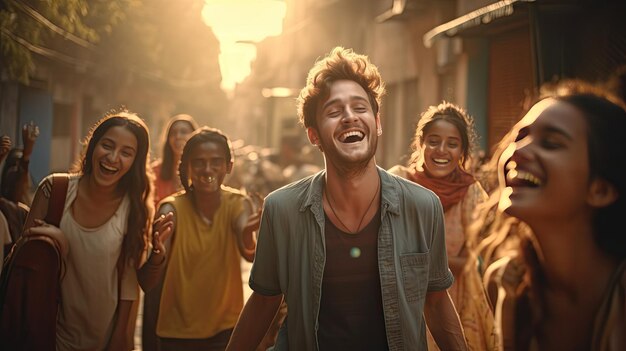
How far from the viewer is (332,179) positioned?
3586mm

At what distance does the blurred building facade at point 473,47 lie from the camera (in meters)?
9.56

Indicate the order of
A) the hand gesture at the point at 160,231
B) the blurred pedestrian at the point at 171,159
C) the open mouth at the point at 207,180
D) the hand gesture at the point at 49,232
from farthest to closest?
the blurred pedestrian at the point at 171,159 → the open mouth at the point at 207,180 → the hand gesture at the point at 160,231 → the hand gesture at the point at 49,232

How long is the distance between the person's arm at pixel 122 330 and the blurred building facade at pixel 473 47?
2.61 m

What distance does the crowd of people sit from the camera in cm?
231

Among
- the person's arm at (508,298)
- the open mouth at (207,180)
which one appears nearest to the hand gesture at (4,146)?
the open mouth at (207,180)

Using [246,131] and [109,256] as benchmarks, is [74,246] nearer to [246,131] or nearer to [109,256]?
[109,256]

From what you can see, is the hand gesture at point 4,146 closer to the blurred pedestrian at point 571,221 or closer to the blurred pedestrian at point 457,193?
the blurred pedestrian at point 457,193

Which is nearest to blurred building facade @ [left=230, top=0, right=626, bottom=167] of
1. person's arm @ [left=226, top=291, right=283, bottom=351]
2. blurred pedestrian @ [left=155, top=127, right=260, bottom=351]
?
person's arm @ [left=226, top=291, right=283, bottom=351]

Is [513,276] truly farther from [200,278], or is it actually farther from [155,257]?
[200,278]

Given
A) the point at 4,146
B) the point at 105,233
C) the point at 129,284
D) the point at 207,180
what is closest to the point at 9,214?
the point at 4,146

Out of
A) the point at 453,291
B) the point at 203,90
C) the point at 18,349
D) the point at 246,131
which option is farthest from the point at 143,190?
the point at 246,131

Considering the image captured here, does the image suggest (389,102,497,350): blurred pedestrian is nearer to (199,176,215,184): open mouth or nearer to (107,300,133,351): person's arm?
(199,176,215,184): open mouth

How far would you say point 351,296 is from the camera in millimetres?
3352

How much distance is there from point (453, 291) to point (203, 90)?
3352 cm
